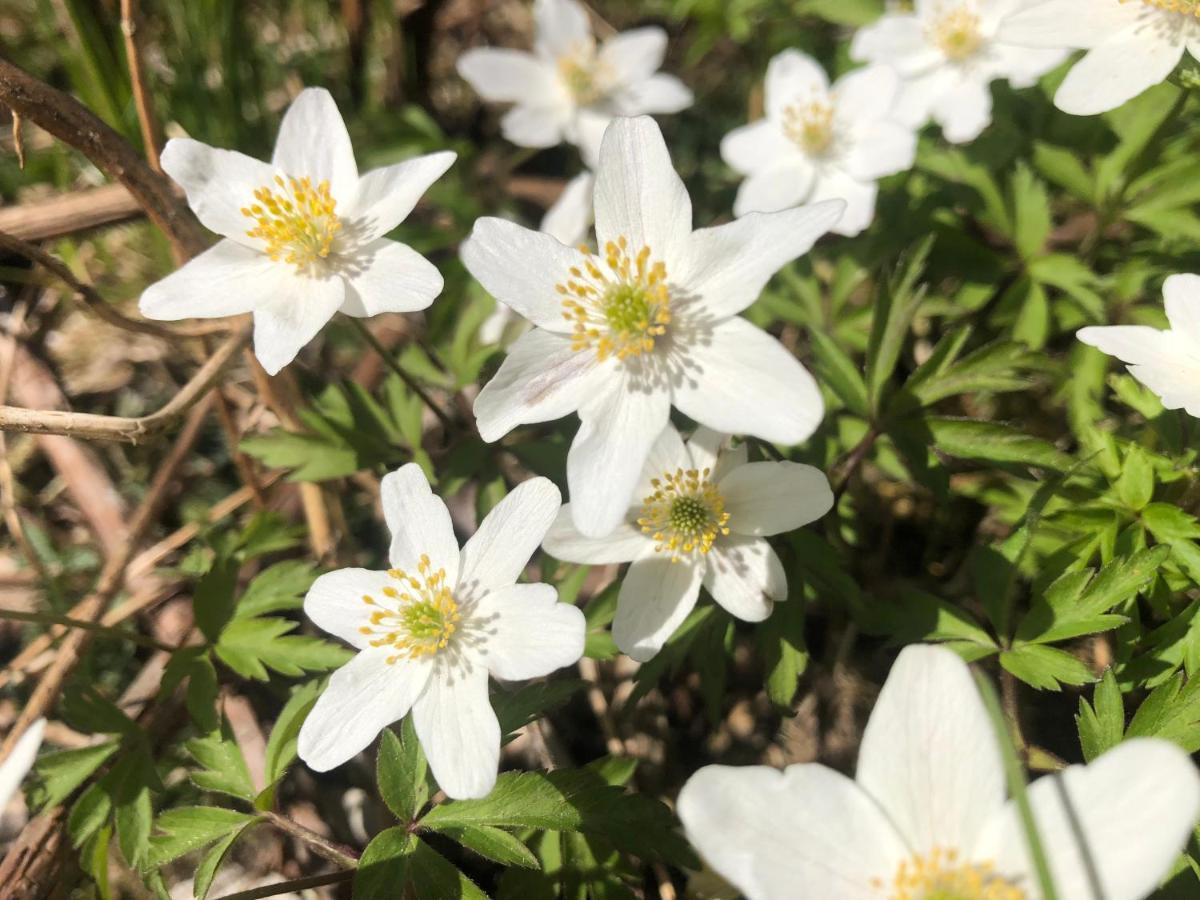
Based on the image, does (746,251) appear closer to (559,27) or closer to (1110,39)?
(1110,39)

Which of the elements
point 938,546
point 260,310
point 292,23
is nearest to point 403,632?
point 260,310

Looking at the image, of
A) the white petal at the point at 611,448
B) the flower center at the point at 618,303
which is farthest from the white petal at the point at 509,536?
the flower center at the point at 618,303

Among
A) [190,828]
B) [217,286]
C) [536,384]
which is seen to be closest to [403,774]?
[190,828]

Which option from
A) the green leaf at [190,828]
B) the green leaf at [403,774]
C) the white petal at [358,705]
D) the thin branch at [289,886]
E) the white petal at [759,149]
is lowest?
the thin branch at [289,886]

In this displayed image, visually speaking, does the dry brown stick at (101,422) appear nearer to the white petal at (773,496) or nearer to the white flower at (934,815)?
the white petal at (773,496)

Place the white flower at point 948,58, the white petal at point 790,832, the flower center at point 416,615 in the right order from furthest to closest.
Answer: the white flower at point 948,58 → the flower center at point 416,615 → the white petal at point 790,832
